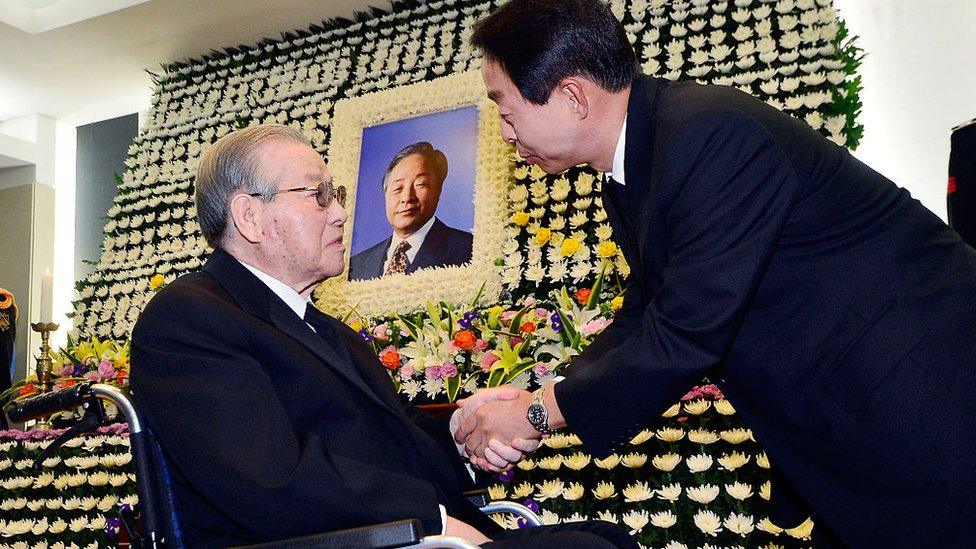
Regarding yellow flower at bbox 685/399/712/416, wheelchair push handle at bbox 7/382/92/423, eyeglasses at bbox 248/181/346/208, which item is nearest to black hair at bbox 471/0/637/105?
eyeglasses at bbox 248/181/346/208

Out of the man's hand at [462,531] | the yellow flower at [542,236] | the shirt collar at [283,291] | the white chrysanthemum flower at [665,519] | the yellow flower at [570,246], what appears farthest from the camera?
the yellow flower at [542,236]

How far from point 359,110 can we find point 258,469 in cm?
437

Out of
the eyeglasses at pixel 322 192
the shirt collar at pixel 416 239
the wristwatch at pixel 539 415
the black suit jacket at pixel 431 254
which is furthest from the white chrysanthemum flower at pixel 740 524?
the shirt collar at pixel 416 239

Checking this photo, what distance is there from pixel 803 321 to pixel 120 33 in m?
6.31

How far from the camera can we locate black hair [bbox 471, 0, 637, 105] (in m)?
2.03

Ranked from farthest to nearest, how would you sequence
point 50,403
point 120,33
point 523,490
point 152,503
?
point 120,33
point 523,490
point 50,403
point 152,503

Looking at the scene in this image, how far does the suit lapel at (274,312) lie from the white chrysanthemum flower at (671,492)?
1.10 m

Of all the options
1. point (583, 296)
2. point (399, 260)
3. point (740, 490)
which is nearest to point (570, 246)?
point (583, 296)

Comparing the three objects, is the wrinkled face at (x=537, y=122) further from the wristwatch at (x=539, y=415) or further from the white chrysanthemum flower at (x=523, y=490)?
the white chrysanthemum flower at (x=523, y=490)

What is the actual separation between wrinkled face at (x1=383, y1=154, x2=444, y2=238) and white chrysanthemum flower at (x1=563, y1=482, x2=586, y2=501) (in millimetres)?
2534

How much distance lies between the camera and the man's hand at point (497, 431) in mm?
2139

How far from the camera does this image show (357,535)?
1.57m

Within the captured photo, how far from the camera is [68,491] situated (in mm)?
4051

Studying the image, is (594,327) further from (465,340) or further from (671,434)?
(671,434)
